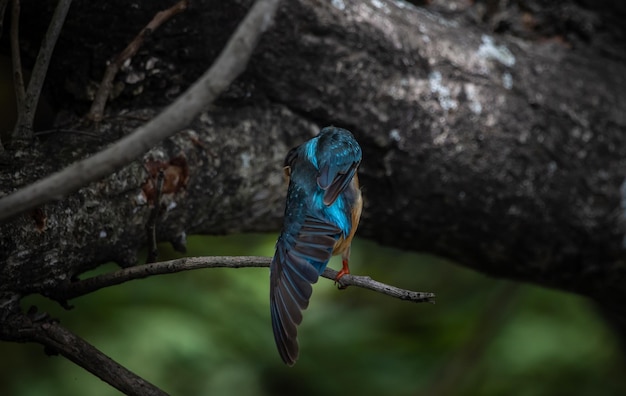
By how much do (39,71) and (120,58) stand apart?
271 mm

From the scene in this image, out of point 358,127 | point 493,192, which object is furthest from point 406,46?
point 493,192

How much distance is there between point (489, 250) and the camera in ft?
9.18

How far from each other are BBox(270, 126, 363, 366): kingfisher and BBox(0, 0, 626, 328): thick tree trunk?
27 cm

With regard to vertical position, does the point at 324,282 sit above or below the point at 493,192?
below

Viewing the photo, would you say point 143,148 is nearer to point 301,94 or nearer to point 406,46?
point 301,94

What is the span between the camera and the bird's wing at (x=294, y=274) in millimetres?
1620

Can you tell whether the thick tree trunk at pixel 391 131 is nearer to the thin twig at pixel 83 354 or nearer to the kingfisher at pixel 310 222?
the thin twig at pixel 83 354

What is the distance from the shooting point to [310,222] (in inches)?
76.9

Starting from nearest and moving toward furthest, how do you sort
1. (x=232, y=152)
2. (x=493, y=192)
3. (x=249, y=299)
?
(x=232, y=152)
(x=493, y=192)
(x=249, y=299)

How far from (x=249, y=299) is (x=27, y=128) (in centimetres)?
156

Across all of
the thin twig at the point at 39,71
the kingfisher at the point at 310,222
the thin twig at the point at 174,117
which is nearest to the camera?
the thin twig at the point at 174,117

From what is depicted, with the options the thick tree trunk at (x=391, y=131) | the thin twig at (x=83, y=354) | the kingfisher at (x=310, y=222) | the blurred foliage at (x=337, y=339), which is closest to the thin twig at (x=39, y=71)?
the thick tree trunk at (x=391, y=131)

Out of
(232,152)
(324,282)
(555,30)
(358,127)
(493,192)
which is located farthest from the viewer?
(324,282)

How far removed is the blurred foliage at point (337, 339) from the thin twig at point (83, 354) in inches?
47.0
